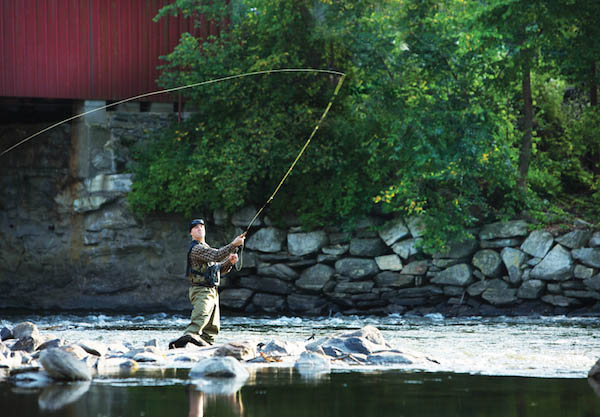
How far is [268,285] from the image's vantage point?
58.0 ft

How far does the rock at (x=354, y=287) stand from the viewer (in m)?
17.0

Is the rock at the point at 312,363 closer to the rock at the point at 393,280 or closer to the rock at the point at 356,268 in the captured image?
the rock at the point at 393,280

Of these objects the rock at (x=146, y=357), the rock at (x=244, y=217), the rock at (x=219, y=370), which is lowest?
the rock at (x=219, y=370)

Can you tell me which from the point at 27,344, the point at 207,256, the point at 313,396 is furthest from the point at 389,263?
the point at 313,396

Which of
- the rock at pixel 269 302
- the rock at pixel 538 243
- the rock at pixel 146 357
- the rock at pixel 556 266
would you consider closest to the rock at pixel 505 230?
the rock at pixel 538 243

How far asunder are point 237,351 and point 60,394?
2478mm

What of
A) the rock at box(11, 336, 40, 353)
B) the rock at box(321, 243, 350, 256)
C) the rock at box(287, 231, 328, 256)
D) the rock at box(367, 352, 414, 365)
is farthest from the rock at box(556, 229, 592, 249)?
the rock at box(11, 336, 40, 353)

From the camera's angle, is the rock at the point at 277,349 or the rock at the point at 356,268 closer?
the rock at the point at 277,349

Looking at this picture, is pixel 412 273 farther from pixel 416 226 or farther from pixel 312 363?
pixel 312 363

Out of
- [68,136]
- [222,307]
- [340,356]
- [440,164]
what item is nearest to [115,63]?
[68,136]

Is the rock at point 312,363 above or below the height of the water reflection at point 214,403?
above

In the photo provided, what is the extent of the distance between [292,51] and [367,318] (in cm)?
487

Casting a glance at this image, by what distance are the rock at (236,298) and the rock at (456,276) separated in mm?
3397

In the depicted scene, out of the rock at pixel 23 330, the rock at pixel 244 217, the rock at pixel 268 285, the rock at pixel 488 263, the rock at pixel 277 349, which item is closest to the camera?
the rock at pixel 277 349
